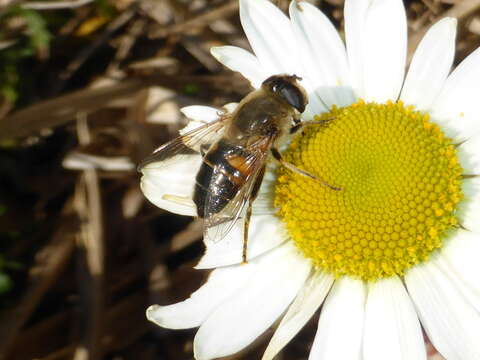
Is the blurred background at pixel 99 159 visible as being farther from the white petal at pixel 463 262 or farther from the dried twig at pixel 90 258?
the white petal at pixel 463 262

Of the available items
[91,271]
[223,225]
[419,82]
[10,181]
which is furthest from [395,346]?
[10,181]

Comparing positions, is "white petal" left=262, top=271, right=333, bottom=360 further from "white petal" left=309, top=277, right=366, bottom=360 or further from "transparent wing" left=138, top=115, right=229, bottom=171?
"transparent wing" left=138, top=115, right=229, bottom=171

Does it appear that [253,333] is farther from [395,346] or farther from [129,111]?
[129,111]

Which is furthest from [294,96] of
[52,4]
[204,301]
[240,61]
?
[52,4]

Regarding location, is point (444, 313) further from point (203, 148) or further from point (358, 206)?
point (203, 148)

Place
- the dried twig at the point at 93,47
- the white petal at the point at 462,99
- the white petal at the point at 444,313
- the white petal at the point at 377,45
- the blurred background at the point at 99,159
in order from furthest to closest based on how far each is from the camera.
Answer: the dried twig at the point at 93,47
the blurred background at the point at 99,159
the white petal at the point at 377,45
the white petal at the point at 462,99
the white petal at the point at 444,313

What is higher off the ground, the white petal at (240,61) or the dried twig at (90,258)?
the white petal at (240,61)

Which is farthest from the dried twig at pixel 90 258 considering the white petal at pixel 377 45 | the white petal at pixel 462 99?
the white petal at pixel 462 99
